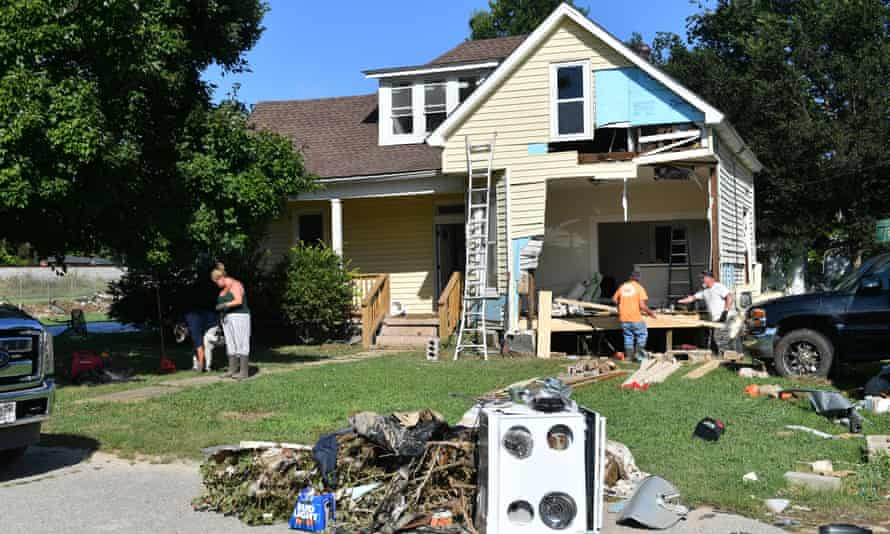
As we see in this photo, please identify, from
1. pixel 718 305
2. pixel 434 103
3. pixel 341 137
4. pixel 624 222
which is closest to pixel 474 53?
pixel 434 103

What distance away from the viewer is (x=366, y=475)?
21.1 feet

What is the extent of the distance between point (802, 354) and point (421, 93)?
12.0 m

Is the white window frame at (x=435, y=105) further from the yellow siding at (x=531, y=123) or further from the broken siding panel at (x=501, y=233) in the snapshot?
the broken siding panel at (x=501, y=233)

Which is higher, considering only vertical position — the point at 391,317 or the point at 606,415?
the point at 391,317

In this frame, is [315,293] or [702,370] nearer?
[702,370]

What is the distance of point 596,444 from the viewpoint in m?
5.51

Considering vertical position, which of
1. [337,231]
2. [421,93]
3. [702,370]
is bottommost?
[702,370]

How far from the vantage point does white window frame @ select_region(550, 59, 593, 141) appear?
17.9 metres

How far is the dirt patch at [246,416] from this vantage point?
10.2 meters

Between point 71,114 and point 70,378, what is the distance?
4.72 m

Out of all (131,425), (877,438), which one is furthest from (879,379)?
(131,425)

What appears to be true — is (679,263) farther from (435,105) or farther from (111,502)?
(111,502)

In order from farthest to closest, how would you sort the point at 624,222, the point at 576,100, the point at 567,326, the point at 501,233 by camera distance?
the point at 624,222 < the point at 501,233 < the point at 576,100 < the point at 567,326

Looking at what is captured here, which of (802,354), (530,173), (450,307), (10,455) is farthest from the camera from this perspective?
(450,307)
